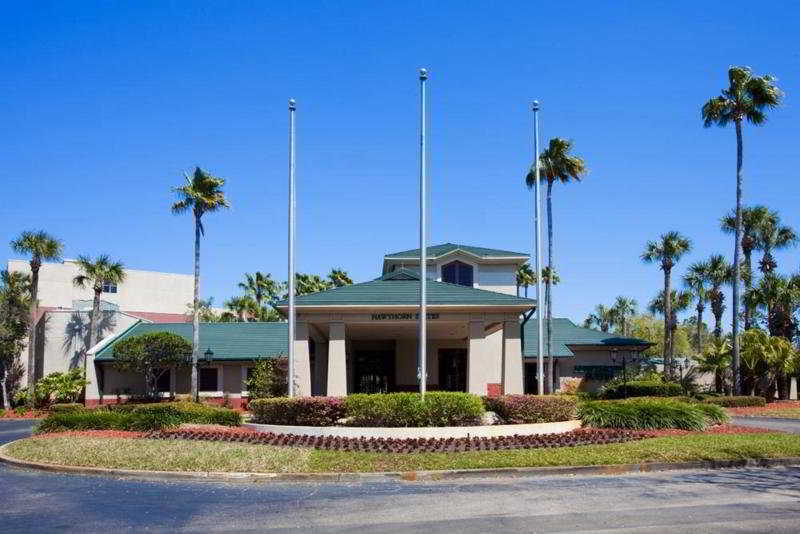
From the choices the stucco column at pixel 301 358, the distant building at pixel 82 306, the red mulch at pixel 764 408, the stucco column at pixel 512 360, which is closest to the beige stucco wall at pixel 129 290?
the distant building at pixel 82 306

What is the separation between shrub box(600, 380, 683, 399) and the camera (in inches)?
1604

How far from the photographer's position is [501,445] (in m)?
20.1

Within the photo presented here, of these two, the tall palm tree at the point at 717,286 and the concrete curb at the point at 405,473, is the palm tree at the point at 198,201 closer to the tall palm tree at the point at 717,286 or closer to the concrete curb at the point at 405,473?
the concrete curb at the point at 405,473

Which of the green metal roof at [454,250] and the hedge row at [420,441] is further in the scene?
the green metal roof at [454,250]

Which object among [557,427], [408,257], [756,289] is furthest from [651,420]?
[756,289]

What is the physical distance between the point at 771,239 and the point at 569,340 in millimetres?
17103

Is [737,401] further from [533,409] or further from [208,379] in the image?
[208,379]

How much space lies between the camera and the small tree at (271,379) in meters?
35.3

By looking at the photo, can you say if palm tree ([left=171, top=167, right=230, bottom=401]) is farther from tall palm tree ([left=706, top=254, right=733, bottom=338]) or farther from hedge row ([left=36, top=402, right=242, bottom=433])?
tall palm tree ([left=706, top=254, right=733, bottom=338])

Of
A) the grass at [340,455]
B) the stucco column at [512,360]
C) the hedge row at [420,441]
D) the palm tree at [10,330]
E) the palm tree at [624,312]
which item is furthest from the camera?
the palm tree at [624,312]

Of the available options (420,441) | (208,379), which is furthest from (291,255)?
(208,379)

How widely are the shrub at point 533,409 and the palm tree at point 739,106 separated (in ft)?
75.2

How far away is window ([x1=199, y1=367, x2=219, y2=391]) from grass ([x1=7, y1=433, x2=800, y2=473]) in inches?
910

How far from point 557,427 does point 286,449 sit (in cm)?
855
